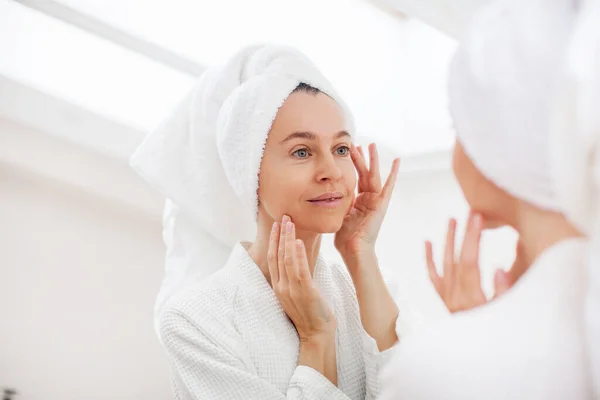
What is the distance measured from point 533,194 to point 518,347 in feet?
0.75

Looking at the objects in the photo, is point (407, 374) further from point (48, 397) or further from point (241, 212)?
point (48, 397)

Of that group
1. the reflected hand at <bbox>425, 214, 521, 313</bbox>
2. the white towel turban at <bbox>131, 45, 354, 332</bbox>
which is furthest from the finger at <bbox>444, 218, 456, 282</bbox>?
the white towel turban at <bbox>131, 45, 354, 332</bbox>

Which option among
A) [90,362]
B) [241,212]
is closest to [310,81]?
[241,212]

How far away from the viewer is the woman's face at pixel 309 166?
161 centimetres

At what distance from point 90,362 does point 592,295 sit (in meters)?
2.57

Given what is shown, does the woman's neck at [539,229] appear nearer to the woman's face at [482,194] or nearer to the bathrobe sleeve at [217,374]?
the woman's face at [482,194]

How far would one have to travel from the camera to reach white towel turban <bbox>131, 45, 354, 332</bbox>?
1.71m

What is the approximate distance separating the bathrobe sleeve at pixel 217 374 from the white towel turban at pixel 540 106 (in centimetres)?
65

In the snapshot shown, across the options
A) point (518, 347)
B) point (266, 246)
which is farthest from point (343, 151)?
point (518, 347)

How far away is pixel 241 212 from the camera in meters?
1.97

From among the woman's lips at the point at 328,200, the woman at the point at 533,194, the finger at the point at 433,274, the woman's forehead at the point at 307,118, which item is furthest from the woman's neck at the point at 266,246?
the woman at the point at 533,194

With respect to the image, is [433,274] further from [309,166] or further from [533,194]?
[309,166]

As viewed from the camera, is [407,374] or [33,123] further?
[33,123]

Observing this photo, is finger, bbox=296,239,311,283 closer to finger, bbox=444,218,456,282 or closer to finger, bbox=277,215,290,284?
finger, bbox=277,215,290,284
